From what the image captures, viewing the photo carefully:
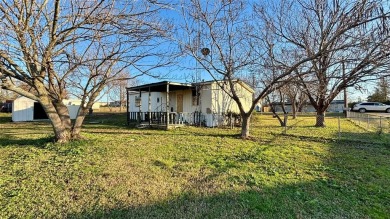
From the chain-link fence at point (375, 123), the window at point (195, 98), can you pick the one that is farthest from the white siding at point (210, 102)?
the chain-link fence at point (375, 123)

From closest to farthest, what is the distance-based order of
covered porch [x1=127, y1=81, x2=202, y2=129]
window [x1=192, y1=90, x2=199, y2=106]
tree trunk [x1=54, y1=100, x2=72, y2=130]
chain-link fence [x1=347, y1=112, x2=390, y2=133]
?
tree trunk [x1=54, y1=100, x2=72, y2=130]
chain-link fence [x1=347, y1=112, x2=390, y2=133]
covered porch [x1=127, y1=81, x2=202, y2=129]
window [x1=192, y1=90, x2=199, y2=106]

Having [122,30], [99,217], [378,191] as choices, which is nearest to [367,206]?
[378,191]

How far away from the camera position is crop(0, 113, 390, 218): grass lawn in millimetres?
3440

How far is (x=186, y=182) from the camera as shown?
4.38m

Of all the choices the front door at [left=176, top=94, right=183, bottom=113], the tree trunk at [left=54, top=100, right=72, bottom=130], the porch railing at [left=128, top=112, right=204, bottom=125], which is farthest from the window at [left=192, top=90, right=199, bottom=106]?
the tree trunk at [left=54, top=100, right=72, bottom=130]

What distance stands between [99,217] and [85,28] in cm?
414

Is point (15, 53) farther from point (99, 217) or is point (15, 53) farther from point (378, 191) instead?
point (378, 191)

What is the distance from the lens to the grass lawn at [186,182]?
11.3 ft

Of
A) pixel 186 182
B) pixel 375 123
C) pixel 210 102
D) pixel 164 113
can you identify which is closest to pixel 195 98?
pixel 210 102

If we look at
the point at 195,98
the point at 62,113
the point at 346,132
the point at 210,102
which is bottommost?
the point at 346,132

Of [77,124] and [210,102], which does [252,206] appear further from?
[210,102]

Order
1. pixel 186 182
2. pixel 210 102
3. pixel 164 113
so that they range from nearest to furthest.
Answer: pixel 186 182, pixel 164 113, pixel 210 102

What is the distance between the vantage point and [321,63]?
7234 millimetres

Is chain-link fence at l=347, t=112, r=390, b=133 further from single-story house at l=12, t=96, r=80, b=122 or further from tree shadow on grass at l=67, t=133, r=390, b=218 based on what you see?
single-story house at l=12, t=96, r=80, b=122
